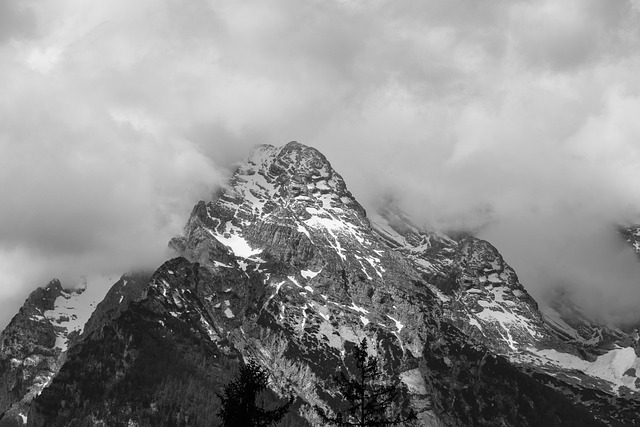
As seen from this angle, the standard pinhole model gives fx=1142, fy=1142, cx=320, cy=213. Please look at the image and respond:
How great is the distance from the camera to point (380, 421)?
100 metres

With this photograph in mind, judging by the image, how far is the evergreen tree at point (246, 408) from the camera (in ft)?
340

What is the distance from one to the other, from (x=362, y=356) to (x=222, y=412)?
13899mm

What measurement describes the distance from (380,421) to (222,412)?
14.8 meters

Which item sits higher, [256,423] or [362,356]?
[362,356]

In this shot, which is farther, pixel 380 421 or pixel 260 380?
pixel 260 380

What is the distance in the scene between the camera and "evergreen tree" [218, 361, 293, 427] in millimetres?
103688

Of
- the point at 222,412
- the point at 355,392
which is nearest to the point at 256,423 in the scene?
the point at 222,412

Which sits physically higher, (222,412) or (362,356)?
(362,356)

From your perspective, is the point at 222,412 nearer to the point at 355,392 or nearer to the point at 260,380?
the point at 260,380

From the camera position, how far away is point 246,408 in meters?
104

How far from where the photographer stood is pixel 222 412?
104 meters

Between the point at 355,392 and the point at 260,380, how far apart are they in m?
10.1

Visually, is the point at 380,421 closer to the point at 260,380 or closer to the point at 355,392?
the point at 355,392

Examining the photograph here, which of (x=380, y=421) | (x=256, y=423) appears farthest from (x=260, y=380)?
(x=380, y=421)
